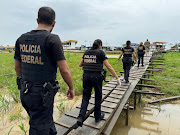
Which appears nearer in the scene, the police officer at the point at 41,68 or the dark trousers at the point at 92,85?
the police officer at the point at 41,68

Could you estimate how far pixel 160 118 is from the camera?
4.38 metres

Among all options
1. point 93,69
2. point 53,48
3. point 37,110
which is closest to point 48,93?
point 37,110

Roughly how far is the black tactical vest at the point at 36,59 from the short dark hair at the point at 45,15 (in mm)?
181

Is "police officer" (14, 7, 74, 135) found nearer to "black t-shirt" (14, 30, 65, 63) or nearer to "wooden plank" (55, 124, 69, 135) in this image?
"black t-shirt" (14, 30, 65, 63)

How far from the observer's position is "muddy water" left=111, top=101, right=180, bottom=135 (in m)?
3.70

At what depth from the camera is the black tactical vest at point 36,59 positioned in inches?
63.1

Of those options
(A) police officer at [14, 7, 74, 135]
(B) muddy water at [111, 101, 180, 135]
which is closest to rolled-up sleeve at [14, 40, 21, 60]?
(A) police officer at [14, 7, 74, 135]

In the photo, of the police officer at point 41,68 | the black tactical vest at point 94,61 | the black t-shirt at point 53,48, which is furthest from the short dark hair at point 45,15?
the black tactical vest at point 94,61

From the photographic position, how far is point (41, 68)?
1.64m

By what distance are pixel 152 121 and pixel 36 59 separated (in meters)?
4.32

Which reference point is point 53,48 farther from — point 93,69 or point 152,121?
point 152,121

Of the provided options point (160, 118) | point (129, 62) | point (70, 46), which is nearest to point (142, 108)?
→ point (160, 118)

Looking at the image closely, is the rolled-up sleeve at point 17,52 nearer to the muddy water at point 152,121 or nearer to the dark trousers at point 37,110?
the dark trousers at point 37,110

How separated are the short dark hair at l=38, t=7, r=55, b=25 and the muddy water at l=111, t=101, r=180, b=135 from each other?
348 centimetres
